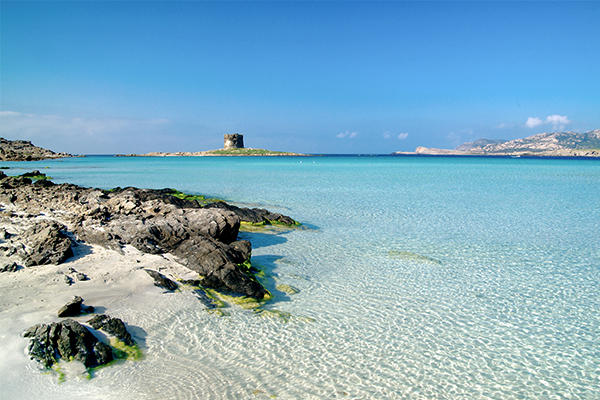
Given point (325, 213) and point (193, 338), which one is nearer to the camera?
point (193, 338)

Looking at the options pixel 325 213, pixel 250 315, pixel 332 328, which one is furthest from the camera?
pixel 325 213

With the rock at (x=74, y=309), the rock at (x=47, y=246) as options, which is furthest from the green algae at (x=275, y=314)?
the rock at (x=47, y=246)

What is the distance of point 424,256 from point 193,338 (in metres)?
6.77

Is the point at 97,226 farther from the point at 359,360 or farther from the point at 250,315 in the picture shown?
the point at 359,360

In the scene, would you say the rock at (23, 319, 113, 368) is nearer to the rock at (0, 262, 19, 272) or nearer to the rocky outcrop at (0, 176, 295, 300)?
the rocky outcrop at (0, 176, 295, 300)

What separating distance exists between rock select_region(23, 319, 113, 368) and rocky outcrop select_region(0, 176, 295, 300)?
272 cm

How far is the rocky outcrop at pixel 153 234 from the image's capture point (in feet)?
25.3

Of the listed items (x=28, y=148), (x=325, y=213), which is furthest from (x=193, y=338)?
(x=28, y=148)

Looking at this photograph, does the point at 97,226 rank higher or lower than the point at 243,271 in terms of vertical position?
higher

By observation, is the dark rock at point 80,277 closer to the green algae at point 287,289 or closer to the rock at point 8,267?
the rock at point 8,267

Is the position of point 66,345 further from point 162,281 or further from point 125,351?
point 162,281

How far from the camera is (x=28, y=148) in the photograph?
4414 inches

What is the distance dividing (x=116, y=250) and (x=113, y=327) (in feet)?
12.4

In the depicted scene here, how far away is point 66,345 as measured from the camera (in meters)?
4.77
